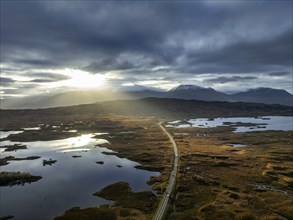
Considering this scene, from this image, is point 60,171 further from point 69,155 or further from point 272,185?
point 272,185

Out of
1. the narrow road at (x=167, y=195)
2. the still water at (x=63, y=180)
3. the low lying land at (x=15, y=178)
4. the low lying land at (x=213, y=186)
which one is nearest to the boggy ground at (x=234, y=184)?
the low lying land at (x=213, y=186)

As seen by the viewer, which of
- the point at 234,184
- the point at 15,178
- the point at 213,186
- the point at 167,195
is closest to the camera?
the point at 167,195

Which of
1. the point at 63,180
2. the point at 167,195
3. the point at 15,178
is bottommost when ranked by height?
the point at 167,195

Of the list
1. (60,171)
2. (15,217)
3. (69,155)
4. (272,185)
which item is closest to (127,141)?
(69,155)

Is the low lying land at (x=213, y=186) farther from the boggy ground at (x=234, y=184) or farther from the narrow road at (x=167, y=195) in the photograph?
the narrow road at (x=167, y=195)

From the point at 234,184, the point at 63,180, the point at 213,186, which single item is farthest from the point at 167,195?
the point at 63,180

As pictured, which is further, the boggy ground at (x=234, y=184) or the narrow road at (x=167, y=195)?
the boggy ground at (x=234, y=184)

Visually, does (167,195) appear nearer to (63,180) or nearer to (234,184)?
(234,184)
